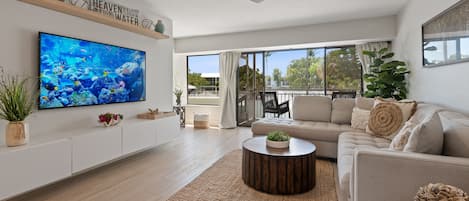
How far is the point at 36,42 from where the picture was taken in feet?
8.24

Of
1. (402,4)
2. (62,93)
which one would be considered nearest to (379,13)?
→ (402,4)

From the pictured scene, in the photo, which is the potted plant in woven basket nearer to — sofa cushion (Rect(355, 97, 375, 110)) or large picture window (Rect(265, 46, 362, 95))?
sofa cushion (Rect(355, 97, 375, 110))

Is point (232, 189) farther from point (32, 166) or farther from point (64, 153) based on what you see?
point (32, 166)

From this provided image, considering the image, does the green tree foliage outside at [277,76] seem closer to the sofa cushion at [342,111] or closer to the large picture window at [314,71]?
the large picture window at [314,71]

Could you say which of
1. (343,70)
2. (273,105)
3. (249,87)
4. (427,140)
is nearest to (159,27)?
(249,87)

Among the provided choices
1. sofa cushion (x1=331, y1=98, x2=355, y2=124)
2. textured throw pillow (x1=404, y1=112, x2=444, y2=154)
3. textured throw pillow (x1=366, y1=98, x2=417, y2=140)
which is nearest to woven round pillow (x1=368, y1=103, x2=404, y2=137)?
textured throw pillow (x1=366, y1=98, x2=417, y2=140)

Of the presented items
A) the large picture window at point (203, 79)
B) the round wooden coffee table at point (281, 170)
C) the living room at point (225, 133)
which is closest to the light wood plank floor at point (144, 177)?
the living room at point (225, 133)

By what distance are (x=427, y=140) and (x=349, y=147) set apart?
0.99 metres

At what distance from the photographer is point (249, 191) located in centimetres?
235

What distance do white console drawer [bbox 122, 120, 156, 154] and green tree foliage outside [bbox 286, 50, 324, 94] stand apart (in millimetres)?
3660

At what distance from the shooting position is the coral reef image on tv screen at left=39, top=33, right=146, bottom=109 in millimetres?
2557

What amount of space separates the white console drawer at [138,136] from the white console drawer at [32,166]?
74 centimetres

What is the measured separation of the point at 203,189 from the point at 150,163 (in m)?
1.21

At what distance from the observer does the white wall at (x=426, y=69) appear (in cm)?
228
